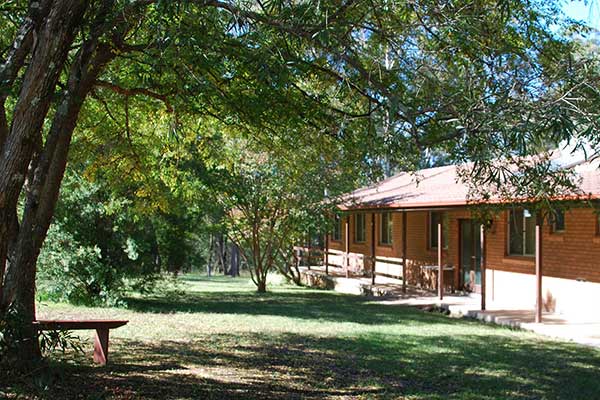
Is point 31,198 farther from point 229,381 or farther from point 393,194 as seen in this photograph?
point 393,194

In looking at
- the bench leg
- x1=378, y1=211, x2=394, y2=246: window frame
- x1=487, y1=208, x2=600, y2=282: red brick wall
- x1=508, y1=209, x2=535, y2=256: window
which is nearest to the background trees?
the bench leg

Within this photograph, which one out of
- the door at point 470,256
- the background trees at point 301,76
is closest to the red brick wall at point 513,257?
the door at point 470,256

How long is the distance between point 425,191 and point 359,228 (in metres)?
9.15

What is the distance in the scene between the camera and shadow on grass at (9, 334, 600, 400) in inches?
328

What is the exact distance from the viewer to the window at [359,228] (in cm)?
2977

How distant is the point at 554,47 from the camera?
29.9 feet

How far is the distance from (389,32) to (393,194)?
16345 millimetres

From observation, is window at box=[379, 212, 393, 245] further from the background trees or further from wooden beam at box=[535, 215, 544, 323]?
the background trees

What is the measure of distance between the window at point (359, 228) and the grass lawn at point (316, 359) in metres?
12.2

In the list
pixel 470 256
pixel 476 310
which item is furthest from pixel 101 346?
pixel 470 256

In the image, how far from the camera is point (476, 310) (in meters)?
16.9

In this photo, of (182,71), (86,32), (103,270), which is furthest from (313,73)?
(103,270)

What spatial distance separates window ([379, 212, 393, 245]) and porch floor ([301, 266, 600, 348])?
1.45m

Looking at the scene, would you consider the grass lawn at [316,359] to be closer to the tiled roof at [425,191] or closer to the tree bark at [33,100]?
the tree bark at [33,100]
